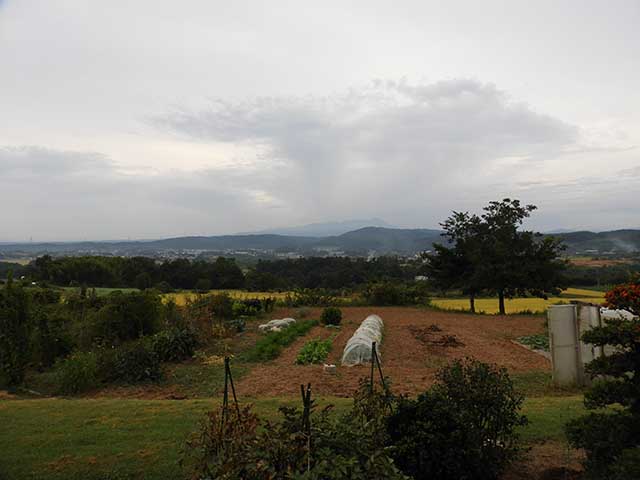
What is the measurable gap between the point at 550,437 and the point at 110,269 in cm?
4129

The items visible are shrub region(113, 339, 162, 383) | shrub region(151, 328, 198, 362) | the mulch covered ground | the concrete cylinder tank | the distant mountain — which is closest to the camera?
the concrete cylinder tank

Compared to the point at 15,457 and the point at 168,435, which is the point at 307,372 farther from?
the point at 15,457

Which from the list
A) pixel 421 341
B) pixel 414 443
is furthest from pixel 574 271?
pixel 414 443

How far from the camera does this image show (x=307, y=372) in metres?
9.44

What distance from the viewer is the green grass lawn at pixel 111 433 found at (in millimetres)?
4434

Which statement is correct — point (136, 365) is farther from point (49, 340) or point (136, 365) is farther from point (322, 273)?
point (322, 273)

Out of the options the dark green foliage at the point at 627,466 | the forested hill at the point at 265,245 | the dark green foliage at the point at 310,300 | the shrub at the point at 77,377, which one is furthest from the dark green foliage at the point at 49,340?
the forested hill at the point at 265,245

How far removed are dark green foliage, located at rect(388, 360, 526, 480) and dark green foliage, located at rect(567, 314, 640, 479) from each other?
58 centimetres

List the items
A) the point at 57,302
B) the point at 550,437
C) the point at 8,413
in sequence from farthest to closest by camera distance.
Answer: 1. the point at 57,302
2. the point at 8,413
3. the point at 550,437

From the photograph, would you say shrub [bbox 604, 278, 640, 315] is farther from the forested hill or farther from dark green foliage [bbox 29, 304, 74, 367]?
the forested hill

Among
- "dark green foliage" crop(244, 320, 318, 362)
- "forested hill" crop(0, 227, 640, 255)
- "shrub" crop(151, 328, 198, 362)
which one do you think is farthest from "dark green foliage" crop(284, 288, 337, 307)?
"forested hill" crop(0, 227, 640, 255)

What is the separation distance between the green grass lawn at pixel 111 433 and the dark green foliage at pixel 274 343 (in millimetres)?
4063

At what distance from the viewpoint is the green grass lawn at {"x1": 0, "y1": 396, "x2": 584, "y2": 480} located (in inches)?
175

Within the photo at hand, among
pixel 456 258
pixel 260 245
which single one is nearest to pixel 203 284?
pixel 456 258
